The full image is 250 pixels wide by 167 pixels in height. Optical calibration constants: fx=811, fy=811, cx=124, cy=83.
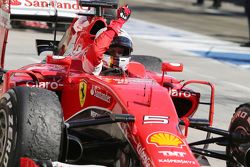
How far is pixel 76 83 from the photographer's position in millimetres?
7836

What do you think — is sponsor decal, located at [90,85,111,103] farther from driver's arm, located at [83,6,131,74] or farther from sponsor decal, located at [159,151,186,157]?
sponsor decal, located at [159,151,186,157]

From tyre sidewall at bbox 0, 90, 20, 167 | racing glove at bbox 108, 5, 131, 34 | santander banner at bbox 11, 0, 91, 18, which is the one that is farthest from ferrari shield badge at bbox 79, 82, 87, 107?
santander banner at bbox 11, 0, 91, 18

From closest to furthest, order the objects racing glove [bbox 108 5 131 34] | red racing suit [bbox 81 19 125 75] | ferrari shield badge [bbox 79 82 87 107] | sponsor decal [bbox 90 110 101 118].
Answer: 1. sponsor decal [bbox 90 110 101 118]
2. ferrari shield badge [bbox 79 82 87 107]
3. red racing suit [bbox 81 19 125 75]
4. racing glove [bbox 108 5 131 34]

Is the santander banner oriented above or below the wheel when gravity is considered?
above

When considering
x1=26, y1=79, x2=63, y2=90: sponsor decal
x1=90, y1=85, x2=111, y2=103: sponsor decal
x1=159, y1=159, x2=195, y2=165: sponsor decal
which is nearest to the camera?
x1=159, y1=159, x2=195, y2=165: sponsor decal

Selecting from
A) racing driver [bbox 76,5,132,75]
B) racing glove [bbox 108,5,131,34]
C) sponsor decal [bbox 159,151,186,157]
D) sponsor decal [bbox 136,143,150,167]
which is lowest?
sponsor decal [bbox 136,143,150,167]

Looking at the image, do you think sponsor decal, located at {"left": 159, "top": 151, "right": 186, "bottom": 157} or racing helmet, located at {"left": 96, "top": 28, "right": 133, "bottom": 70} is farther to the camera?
racing helmet, located at {"left": 96, "top": 28, "right": 133, "bottom": 70}

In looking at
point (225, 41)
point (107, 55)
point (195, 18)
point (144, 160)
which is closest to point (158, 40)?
point (225, 41)

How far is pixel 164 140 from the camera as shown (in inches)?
265

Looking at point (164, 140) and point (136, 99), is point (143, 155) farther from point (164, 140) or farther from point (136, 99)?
point (136, 99)

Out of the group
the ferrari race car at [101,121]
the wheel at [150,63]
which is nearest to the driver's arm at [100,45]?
the ferrari race car at [101,121]

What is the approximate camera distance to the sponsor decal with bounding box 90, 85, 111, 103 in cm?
737

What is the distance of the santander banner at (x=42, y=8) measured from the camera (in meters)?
10.6

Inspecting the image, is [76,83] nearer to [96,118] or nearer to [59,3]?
[96,118]
